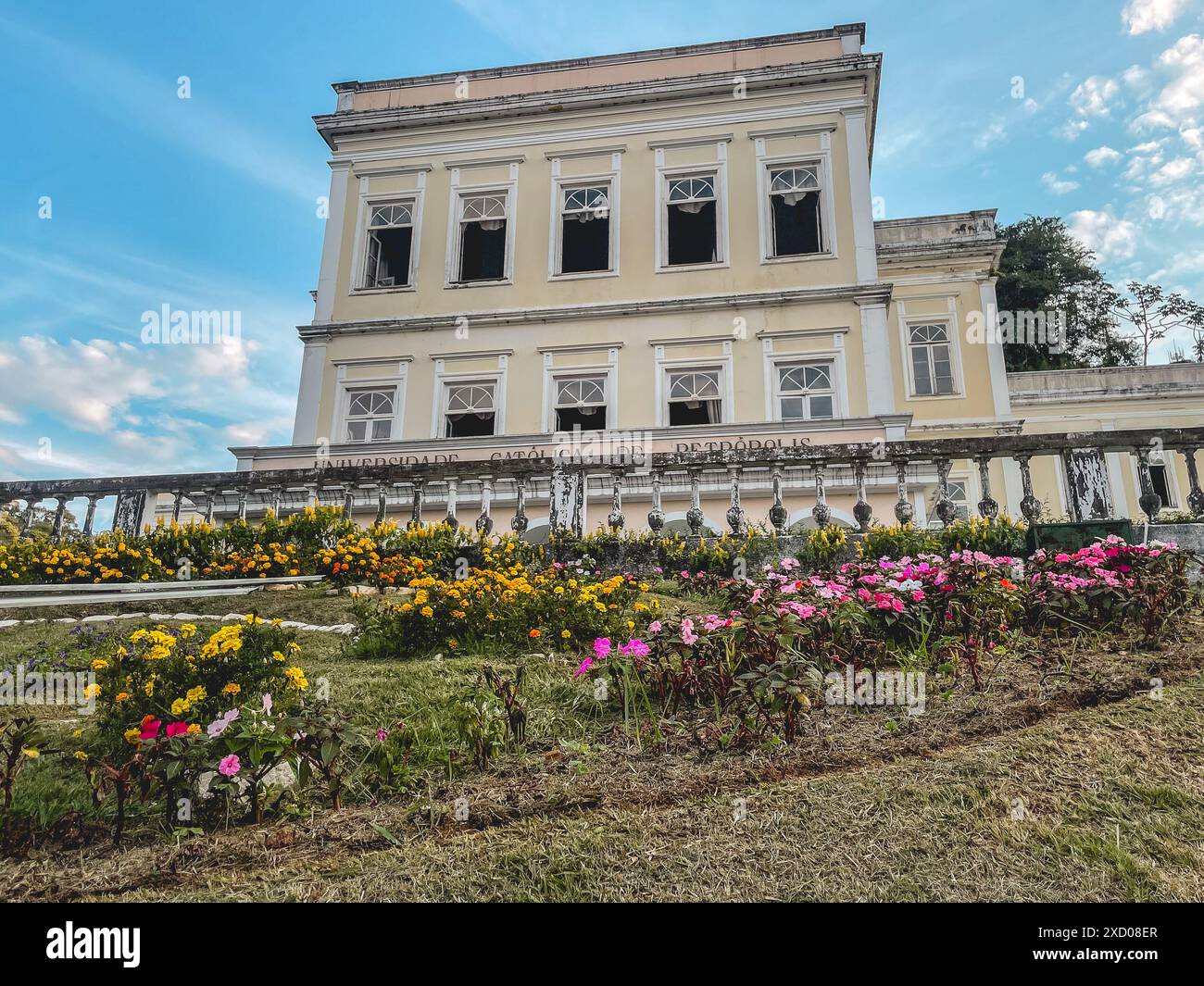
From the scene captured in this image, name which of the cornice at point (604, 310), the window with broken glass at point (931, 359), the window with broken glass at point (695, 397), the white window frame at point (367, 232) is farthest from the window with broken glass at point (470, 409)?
the window with broken glass at point (931, 359)

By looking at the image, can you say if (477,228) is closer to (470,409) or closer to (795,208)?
(470,409)

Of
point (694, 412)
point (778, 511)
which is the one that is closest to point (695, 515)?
point (778, 511)

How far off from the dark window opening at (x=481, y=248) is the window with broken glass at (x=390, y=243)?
1286mm

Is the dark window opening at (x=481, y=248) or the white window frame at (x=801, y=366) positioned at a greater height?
the dark window opening at (x=481, y=248)

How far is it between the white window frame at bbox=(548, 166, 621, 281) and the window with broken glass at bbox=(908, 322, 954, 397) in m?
8.65

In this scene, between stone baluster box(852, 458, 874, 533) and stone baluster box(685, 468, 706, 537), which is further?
stone baluster box(685, 468, 706, 537)

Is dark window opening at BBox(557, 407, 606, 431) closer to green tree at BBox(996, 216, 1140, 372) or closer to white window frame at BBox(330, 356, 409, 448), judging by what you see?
white window frame at BBox(330, 356, 409, 448)

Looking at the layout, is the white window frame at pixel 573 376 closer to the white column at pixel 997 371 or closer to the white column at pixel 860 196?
the white column at pixel 860 196

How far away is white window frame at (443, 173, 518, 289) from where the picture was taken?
1666 cm

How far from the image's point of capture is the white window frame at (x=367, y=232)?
16.9 meters

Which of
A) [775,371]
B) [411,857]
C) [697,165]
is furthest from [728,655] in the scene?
[697,165]

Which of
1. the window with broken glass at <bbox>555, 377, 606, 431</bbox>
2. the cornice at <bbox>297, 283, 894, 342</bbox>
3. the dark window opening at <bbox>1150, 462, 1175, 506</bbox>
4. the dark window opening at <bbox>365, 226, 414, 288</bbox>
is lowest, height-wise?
the dark window opening at <bbox>1150, 462, 1175, 506</bbox>

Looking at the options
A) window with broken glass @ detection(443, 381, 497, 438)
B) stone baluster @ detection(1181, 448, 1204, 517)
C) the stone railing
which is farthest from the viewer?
window with broken glass @ detection(443, 381, 497, 438)

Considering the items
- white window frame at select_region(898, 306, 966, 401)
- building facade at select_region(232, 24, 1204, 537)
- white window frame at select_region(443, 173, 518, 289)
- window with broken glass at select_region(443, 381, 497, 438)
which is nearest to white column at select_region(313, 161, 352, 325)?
building facade at select_region(232, 24, 1204, 537)
